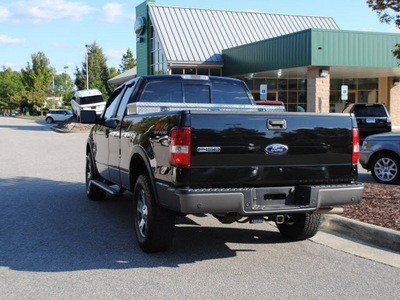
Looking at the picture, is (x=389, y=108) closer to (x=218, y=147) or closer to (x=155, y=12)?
(x=155, y=12)

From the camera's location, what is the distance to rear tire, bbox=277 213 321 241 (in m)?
5.74

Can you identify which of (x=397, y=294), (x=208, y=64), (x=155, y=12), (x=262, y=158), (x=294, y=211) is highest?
(x=155, y=12)

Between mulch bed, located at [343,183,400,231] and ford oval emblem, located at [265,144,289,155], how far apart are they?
2300 mm

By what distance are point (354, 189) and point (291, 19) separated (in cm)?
3769

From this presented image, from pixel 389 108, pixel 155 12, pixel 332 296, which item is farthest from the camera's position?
pixel 155 12

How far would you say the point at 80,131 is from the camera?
3434 cm

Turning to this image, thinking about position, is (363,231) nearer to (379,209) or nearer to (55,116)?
(379,209)

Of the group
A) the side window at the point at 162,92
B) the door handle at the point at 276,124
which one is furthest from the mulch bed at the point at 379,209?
the side window at the point at 162,92

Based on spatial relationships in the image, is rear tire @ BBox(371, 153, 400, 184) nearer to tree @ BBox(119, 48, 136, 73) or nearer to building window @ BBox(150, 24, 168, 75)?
building window @ BBox(150, 24, 168, 75)

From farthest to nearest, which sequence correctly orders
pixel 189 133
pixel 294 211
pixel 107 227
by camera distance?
pixel 107 227 < pixel 294 211 < pixel 189 133

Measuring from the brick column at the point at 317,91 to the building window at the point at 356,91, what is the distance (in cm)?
993

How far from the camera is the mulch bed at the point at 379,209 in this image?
639 cm

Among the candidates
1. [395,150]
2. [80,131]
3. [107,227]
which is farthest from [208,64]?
[107,227]

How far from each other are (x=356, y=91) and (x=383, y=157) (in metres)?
26.5
